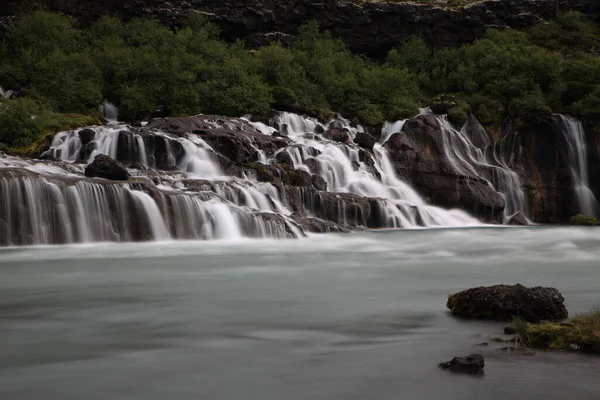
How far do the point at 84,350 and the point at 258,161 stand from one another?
22.6 m

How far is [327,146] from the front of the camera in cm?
3262

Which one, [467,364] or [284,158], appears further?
[284,158]

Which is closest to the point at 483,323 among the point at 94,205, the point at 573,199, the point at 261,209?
the point at 94,205

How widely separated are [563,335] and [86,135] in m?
25.9

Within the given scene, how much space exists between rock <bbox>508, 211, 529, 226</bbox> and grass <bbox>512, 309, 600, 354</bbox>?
90.8 ft

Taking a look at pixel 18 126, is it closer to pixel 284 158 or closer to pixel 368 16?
pixel 284 158

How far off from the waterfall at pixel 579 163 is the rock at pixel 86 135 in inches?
1051

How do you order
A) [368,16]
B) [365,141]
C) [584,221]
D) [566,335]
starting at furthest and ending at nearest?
[368,16]
[365,141]
[584,221]
[566,335]

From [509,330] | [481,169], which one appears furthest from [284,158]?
[509,330]

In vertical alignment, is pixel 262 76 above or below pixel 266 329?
above

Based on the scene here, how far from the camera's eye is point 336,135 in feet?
115

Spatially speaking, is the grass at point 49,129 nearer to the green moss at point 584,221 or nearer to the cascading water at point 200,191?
the cascading water at point 200,191

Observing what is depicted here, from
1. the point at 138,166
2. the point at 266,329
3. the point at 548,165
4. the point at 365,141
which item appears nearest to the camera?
the point at 266,329

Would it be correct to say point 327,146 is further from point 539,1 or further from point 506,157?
point 539,1
